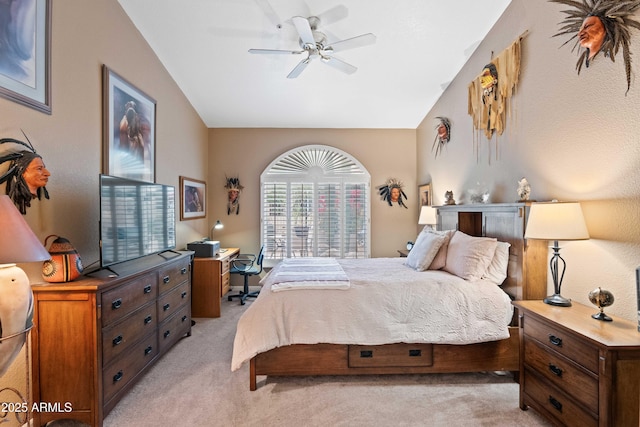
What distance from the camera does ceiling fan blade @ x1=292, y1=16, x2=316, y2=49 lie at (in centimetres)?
249

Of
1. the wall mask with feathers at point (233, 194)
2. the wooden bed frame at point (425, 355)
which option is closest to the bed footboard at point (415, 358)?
the wooden bed frame at point (425, 355)

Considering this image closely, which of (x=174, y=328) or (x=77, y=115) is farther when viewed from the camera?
(x=174, y=328)

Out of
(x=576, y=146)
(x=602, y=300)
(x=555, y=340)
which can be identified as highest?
(x=576, y=146)

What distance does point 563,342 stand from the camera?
179 cm

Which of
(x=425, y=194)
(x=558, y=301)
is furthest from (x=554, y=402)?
(x=425, y=194)

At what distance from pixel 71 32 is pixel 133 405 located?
2864mm

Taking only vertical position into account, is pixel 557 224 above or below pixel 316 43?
below

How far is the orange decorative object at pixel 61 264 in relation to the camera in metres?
1.98

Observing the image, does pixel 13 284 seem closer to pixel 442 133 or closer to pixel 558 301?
pixel 558 301

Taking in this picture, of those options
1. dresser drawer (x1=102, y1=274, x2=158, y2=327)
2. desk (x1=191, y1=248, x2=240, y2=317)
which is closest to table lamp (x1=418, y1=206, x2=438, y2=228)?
desk (x1=191, y1=248, x2=240, y2=317)

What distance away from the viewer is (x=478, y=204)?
3.23 meters

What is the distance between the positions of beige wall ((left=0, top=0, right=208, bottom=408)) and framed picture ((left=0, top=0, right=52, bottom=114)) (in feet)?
0.22

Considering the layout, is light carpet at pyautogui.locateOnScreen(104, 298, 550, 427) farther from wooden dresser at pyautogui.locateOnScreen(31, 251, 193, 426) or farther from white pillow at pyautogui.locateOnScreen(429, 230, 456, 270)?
white pillow at pyautogui.locateOnScreen(429, 230, 456, 270)

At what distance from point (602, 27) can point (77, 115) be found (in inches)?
150
